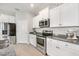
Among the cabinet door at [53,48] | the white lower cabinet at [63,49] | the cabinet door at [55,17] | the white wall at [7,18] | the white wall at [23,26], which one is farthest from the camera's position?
the white wall at [7,18]

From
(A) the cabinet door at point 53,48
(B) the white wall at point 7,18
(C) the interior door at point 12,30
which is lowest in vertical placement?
(A) the cabinet door at point 53,48

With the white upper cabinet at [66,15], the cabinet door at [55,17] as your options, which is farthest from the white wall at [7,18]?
the white upper cabinet at [66,15]

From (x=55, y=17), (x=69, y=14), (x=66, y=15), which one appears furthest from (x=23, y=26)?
(x=69, y=14)

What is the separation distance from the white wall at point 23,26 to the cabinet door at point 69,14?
11.9ft

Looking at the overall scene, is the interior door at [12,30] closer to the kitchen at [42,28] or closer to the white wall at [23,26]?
the kitchen at [42,28]

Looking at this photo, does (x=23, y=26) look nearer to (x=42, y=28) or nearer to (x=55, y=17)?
(x=42, y=28)

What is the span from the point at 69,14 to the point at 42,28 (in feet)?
9.72

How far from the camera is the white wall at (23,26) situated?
272 inches

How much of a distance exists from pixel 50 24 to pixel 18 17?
3.27 metres

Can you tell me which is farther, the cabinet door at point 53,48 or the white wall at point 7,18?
the white wall at point 7,18

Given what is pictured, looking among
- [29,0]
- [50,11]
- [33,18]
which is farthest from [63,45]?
[33,18]

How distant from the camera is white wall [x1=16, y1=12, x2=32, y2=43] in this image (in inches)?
272

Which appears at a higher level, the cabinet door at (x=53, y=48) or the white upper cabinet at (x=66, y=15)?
the white upper cabinet at (x=66, y=15)

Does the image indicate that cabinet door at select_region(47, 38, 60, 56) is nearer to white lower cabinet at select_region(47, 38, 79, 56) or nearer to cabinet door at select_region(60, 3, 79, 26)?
white lower cabinet at select_region(47, 38, 79, 56)
